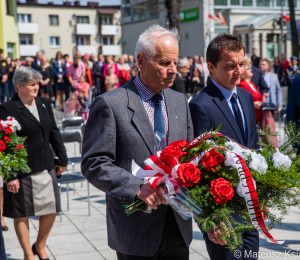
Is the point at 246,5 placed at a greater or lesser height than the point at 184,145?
greater

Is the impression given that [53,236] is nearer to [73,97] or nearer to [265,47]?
[73,97]

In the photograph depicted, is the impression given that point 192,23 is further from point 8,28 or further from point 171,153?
point 171,153

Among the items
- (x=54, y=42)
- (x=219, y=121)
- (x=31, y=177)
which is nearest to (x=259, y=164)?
(x=219, y=121)

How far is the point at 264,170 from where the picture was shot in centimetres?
218

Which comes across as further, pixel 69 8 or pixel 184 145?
pixel 69 8

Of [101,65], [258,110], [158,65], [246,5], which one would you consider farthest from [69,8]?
[158,65]

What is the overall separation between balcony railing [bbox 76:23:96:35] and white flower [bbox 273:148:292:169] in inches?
2677

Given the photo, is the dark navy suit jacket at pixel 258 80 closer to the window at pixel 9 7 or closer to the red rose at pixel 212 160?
the red rose at pixel 212 160

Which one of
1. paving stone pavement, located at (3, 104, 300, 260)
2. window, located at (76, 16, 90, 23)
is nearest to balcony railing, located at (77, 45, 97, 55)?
window, located at (76, 16, 90, 23)

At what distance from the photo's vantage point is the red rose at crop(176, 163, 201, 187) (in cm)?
212

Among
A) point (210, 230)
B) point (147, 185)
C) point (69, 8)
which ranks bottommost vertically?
point (210, 230)

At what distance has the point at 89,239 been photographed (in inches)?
214

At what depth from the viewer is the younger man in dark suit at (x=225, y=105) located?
314 centimetres

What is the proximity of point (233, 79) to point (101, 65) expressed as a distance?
1847 cm
